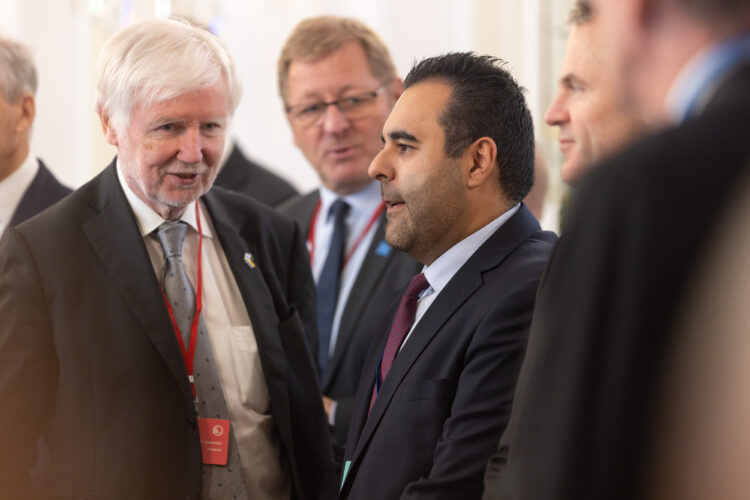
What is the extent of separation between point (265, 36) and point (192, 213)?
17.3 feet

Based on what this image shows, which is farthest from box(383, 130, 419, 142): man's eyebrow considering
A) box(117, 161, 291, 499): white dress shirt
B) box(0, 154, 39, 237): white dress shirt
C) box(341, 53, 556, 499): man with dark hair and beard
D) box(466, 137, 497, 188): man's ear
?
box(0, 154, 39, 237): white dress shirt

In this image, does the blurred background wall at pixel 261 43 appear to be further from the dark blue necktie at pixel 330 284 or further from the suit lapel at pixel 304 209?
the dark blue necktie at pixel 330 284

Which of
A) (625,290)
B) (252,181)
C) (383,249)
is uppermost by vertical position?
(252,181)

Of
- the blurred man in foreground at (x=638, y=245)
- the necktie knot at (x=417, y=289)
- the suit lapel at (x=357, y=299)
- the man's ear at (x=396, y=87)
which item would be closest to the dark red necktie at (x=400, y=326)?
the necktie knot at (x=417, y=289)

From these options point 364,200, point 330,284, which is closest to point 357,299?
point 330,284

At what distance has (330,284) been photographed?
338cm

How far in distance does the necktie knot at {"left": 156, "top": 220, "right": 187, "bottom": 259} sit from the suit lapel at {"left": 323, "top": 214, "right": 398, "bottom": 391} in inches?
36.4

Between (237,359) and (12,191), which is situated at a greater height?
(12,191)

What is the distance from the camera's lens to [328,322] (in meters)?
3.33

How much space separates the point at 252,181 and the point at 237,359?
2.19 metres

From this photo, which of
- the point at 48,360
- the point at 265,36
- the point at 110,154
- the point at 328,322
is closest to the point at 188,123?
the point at 48,360

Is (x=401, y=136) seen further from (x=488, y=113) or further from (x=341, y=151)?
(x=341, y=151)

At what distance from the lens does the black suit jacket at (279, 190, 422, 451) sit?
3129 millimetres

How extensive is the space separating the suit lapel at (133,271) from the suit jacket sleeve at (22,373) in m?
0.18
